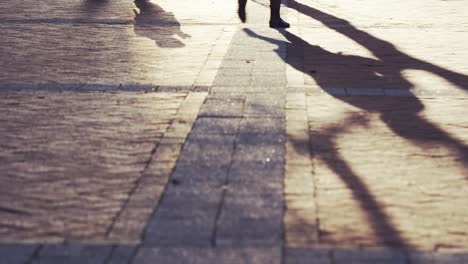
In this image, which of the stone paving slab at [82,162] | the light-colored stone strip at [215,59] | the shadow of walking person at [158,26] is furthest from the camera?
the shadow of walking person at [158,26]

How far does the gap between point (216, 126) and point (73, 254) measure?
2.04 metres

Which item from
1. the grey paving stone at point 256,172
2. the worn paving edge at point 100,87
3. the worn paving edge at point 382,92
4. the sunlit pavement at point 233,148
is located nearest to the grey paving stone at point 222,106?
the sunlit pavement at point 233,148

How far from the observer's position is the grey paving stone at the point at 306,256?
3.00 metres

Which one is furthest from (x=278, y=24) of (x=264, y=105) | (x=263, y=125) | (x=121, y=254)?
(x=121, y=254)

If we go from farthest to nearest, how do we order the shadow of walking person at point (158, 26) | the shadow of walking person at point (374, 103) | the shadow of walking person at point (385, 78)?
the shadow of walking person at point (158, 26) → the shadow of walking person at point (385, 78) → the shadow of walking person at point (374, 103)

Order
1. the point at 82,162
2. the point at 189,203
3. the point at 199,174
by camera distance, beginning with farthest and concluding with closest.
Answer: the point at 82,162, the point at 199,174, the point at 189,203

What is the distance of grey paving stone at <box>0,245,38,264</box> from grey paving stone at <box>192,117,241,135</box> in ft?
6.20

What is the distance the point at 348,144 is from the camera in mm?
4652

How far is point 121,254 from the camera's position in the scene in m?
3.07

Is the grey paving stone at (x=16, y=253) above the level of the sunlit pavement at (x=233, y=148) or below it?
above

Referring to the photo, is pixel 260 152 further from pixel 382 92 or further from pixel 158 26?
pixel 158 26

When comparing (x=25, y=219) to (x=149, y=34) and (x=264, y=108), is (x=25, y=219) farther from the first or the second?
(x=149, y=34)

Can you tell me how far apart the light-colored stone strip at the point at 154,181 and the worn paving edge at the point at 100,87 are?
1.78ft

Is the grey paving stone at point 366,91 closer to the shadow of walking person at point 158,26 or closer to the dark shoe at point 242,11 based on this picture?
the shadow of walking person at point 158,26
